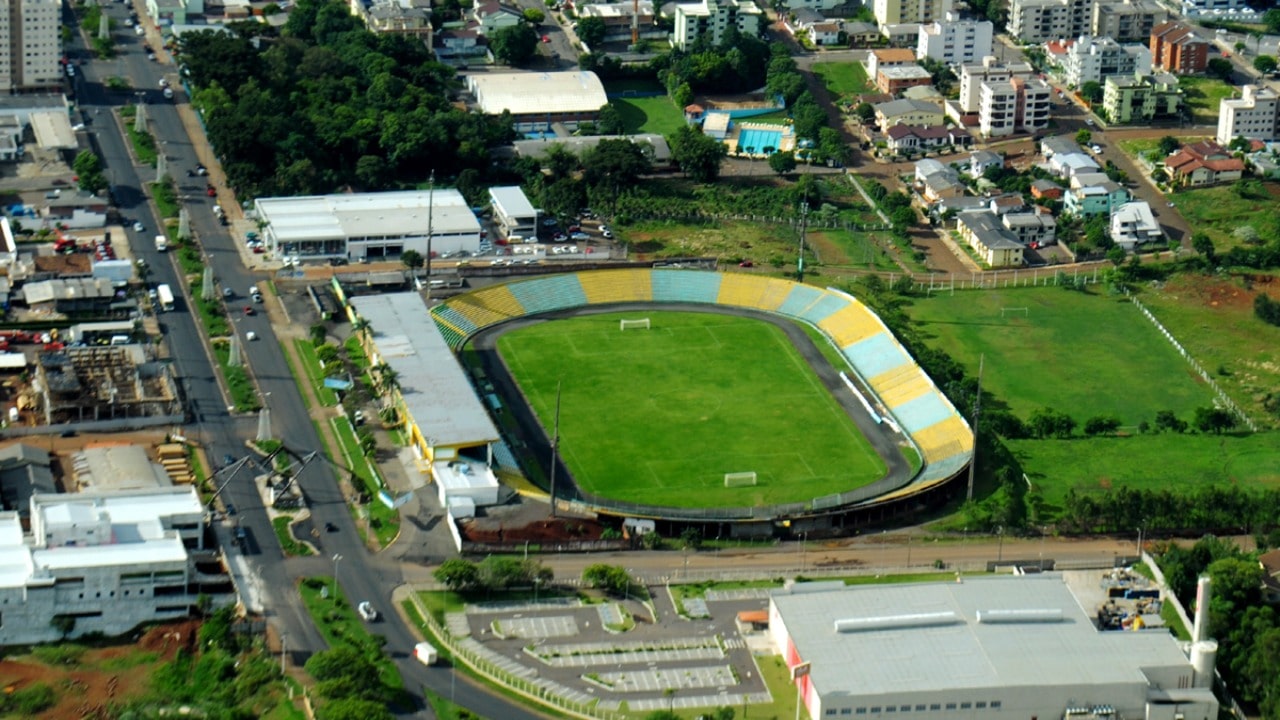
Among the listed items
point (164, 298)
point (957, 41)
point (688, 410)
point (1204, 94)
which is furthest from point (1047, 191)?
point (164, 298)

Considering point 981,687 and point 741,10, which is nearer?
point 981,687

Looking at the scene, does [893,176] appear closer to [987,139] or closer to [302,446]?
[987,139]

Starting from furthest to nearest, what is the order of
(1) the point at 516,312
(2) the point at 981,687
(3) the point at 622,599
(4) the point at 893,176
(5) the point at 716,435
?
(4) the point at 893,176 → (1) the point at 516,312 → (5) the point at 716,435 → (3) the point at 622,599 → (2) the point at 981,687

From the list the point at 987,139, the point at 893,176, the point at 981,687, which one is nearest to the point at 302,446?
the point at 981,687

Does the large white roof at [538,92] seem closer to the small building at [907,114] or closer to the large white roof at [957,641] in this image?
the small building at [907,114]

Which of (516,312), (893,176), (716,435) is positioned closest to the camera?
(716,435)

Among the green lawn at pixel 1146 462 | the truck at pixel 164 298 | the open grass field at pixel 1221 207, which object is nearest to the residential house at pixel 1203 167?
the open grass field at pixel 1221 207
